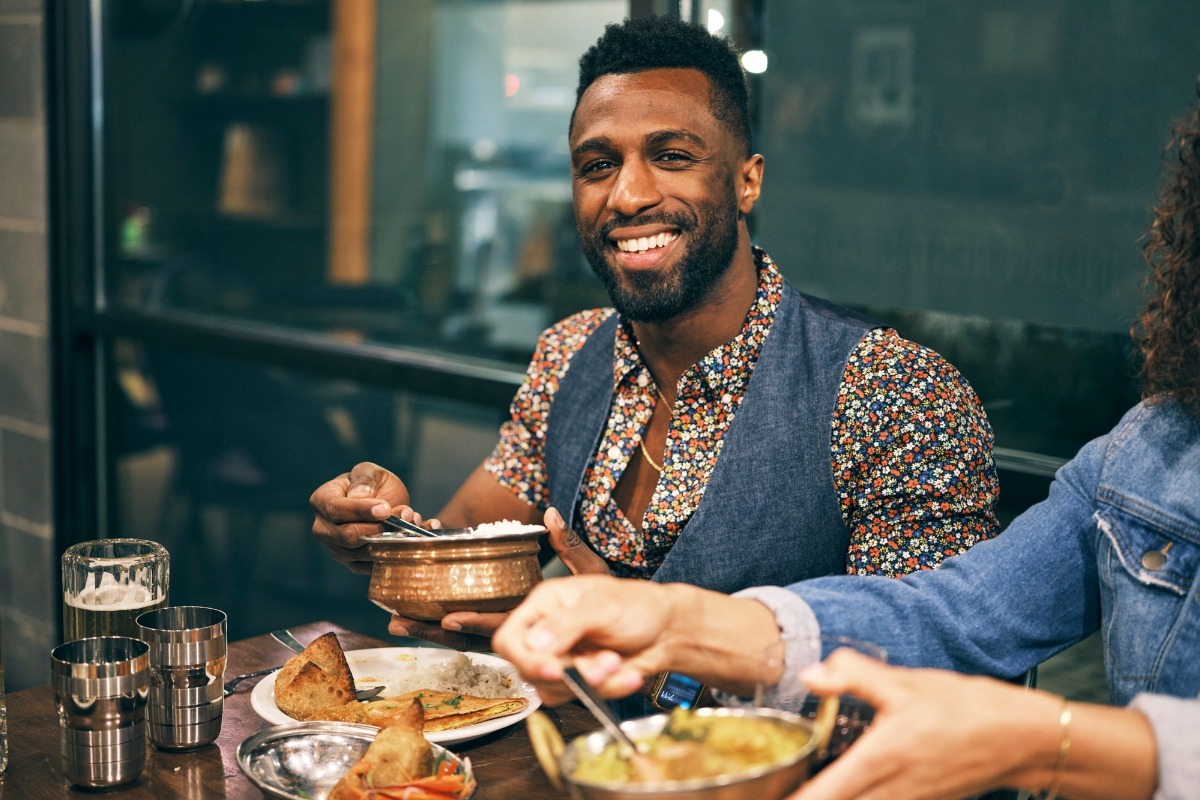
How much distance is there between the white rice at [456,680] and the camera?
1.66 meters

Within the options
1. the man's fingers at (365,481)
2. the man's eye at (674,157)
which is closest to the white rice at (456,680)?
the man's fingers at (365,481)

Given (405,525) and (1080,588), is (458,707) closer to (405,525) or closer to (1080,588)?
(405,525)

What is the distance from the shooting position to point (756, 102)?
2.63 metres

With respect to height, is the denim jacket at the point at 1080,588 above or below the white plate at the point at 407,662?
above

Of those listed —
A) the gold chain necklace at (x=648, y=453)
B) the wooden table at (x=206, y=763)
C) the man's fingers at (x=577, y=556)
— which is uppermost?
the gold chain necklace at (x=648, y=453)

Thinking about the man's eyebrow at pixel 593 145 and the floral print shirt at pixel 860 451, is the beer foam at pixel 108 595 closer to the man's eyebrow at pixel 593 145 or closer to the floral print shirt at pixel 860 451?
the floral print shirt at pixel 860 451

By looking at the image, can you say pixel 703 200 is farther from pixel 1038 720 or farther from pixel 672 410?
pixel 1038 720

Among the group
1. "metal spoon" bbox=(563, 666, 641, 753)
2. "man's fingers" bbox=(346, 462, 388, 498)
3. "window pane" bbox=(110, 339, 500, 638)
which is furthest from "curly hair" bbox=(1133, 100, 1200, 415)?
"window pane" bbox=(110, 339, 500, 638)

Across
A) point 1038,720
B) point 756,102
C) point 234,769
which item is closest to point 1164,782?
point 1038,720

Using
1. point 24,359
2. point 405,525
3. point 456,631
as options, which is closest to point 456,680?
point 456,631

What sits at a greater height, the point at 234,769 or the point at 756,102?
the point at 756,102

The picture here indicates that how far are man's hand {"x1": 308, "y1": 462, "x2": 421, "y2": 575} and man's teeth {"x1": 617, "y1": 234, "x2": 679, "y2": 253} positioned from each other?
20.8 inches

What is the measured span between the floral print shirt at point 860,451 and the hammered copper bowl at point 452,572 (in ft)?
1.89

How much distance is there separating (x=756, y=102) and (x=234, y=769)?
5.70ft
